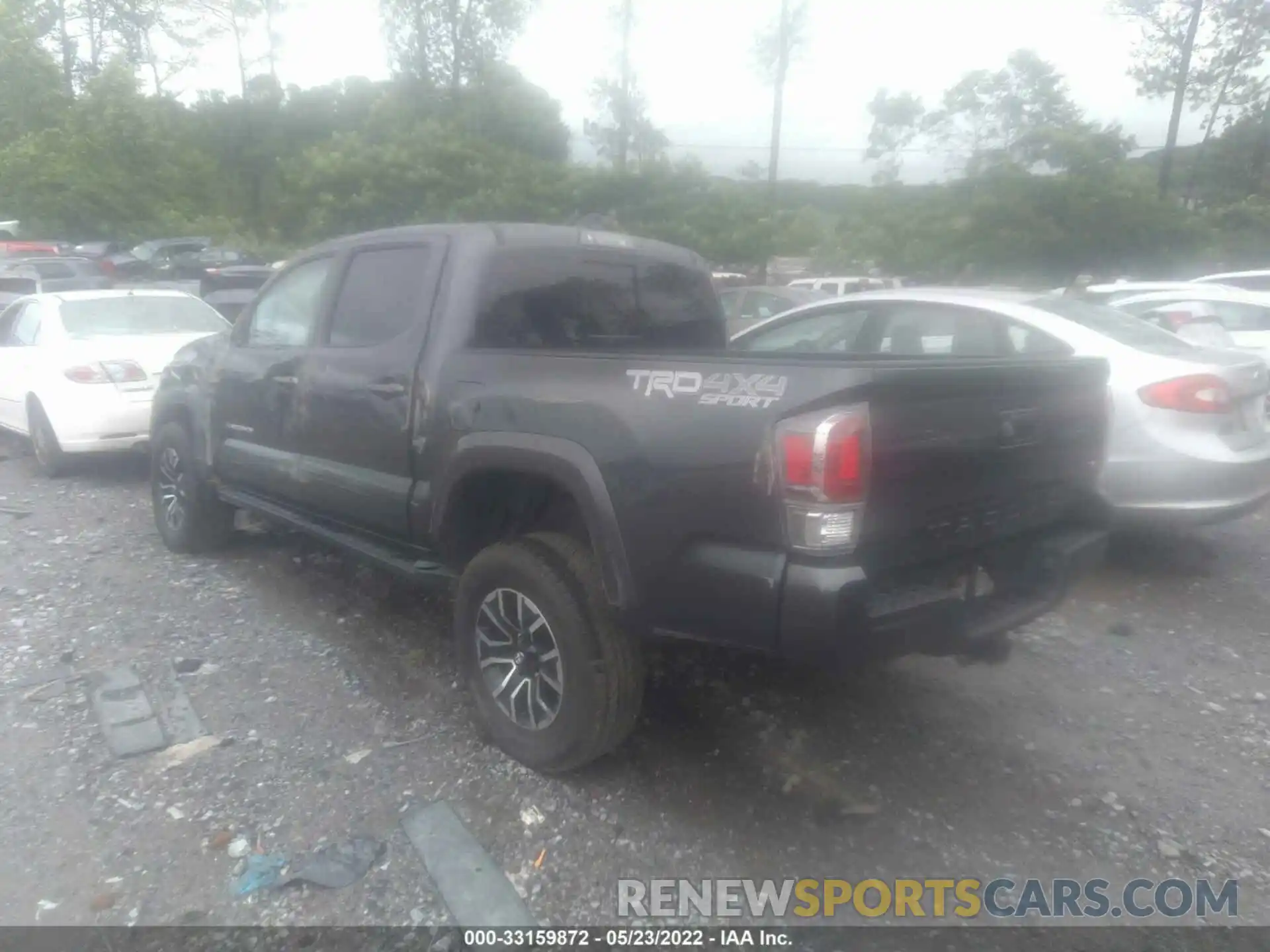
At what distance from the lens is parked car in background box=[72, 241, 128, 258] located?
26094 millimetres

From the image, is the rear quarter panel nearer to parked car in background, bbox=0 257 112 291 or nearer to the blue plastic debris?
the blue plastic debris

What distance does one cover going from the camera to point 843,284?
741 inches

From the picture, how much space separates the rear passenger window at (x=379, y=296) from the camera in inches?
163

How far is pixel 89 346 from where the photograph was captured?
7.67 meters

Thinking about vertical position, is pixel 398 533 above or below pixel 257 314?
below

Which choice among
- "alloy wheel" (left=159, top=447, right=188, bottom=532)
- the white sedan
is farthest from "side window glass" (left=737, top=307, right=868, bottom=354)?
the white sedan

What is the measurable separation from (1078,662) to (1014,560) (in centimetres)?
160

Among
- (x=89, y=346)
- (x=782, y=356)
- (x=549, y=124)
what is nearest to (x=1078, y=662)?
(x=782, y=356)

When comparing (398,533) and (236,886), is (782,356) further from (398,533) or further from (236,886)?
(236,886)

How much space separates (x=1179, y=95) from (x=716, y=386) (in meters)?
28.3

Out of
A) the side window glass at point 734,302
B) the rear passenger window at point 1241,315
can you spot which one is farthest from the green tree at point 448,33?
the rear passenger window at point 1241,315

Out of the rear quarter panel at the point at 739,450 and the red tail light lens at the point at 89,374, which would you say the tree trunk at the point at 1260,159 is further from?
the rear quarter panel at the point at 739,450

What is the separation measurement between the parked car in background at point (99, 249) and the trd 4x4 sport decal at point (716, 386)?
26.0m

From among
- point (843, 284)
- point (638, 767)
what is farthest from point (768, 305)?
point (638, 767)
